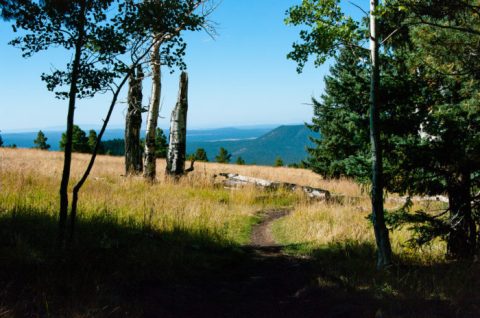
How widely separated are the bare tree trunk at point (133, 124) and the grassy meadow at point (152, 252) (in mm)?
2880

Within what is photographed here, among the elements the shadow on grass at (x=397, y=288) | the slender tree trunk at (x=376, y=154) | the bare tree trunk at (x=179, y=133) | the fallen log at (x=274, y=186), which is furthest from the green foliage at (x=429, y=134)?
the bare tree trunk at (x=179, y=133)

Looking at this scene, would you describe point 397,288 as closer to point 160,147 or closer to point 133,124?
point 133,124

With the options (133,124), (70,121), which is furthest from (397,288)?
(133,124)

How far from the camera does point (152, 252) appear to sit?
579cm

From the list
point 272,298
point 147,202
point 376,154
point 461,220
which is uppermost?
point 376,154

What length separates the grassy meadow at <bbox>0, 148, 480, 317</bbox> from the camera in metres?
4.16

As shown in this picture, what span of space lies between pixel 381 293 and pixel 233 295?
1.90 meters

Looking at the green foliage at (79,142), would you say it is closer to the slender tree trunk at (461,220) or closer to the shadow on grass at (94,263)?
the shadow on grass at (94,263)

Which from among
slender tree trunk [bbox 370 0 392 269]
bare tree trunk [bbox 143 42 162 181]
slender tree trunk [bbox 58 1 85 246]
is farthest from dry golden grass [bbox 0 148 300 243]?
slender tree trunk [bbox 370 0 392 269]

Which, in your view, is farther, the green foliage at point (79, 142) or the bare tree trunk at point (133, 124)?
the green foliage at point (79, 142)

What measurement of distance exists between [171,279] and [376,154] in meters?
3.51

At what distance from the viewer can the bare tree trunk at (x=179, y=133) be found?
1375 centimetres

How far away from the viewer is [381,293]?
482 cm

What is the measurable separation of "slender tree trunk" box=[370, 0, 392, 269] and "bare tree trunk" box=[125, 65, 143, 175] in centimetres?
921
